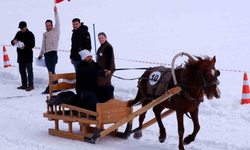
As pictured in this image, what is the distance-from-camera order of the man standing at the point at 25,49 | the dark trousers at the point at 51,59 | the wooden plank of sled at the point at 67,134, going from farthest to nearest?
1. the man standing at the point at 25,49
2. the dark trousers at the point at 51,59
3. the wooden plank of sled at the point at 67,134

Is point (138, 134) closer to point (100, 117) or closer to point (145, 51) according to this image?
point (100, 117)

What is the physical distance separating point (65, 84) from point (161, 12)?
19.8 meters

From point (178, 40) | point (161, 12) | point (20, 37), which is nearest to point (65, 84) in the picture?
point (20, 37)

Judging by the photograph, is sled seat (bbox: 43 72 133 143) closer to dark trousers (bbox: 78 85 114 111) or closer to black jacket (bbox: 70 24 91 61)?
dark trousers (bbox: 78 85 114 111)

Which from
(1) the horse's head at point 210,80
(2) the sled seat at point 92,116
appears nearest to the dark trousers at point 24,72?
(2) the sled seat at point 92,116

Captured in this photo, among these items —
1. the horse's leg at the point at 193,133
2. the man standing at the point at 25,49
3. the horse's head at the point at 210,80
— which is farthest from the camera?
the man standing at the point at 25,49

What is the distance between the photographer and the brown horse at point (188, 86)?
570 cm

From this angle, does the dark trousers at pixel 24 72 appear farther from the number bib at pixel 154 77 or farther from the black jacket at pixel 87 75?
the number bib at pixel 154 77

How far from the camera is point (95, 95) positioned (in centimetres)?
696

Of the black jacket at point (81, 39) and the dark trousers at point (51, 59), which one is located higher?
the black jacket at point (81, 39)

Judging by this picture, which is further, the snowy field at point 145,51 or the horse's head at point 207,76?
the snowy field at point 145,51

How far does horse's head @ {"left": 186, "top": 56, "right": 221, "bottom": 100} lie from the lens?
5.63 metres

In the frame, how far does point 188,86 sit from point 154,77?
0.84 metres

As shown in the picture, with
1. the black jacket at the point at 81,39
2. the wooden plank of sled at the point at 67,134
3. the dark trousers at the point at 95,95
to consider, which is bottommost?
the wooden plank of sled at the point at 67,134
